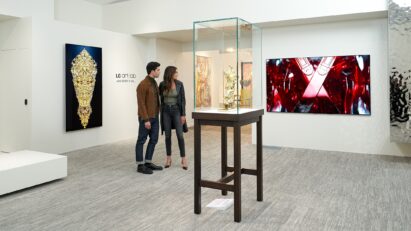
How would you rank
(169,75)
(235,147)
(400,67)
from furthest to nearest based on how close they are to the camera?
1. (400,67)
2. (169,75)
3. (235,147)

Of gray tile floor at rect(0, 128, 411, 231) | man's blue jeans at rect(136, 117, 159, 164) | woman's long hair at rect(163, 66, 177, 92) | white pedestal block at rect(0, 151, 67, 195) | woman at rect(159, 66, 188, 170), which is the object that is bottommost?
gray tile floor at rect(0, 128, 411, 231)

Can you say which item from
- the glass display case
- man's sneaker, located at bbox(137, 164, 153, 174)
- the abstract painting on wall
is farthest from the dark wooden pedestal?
the abstract painting on wall

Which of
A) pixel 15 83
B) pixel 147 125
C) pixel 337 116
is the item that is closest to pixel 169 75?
pixel 147 125

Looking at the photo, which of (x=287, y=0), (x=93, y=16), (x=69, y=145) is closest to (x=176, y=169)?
(x=69, y=145)

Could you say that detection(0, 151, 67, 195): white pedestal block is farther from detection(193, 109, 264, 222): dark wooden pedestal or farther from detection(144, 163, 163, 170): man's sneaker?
detection(193, 109, 264, 222): dark wooden pedestal

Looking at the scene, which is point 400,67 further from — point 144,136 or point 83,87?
point 83,87

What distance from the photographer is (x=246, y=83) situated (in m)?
3.48

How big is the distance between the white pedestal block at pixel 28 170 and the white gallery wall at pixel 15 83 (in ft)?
5.29

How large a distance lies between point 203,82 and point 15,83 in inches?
171

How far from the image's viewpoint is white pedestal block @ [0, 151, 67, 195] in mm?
4035

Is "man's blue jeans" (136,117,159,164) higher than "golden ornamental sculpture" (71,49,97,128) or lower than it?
lower

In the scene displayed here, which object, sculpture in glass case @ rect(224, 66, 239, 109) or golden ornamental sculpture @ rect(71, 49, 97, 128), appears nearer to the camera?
sculpture in glass case @ rect(224, 66, 239, 109)

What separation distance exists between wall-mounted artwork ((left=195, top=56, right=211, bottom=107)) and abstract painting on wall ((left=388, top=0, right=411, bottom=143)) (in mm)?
3546

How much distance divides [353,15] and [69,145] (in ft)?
18.5
